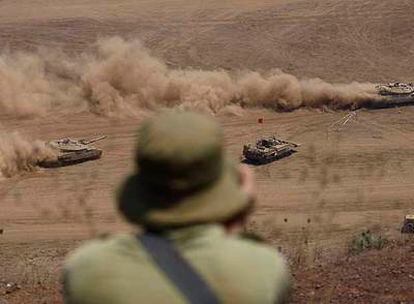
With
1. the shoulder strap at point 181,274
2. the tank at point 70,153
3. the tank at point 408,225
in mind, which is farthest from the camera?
the tank at point 70,153

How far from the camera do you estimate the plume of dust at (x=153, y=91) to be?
1152 inches

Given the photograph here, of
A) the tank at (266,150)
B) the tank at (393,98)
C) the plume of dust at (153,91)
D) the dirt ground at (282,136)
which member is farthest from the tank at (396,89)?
the tank at (266,150)

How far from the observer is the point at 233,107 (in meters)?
29.2

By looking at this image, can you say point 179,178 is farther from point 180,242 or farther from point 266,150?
point 266,150

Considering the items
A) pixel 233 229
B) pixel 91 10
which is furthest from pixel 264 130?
pixel 233 229

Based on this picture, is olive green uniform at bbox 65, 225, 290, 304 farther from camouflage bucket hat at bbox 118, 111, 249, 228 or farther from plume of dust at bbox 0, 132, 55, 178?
plume of dust at bbox 0, 132, 55, 178

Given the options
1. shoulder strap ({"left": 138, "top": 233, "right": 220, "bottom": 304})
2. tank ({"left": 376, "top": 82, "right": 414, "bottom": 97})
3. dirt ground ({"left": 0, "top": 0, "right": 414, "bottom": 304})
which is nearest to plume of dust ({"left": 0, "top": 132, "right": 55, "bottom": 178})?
dirt ground ({"left": 0, "top": 0, "right": 414, "bottom": 304})

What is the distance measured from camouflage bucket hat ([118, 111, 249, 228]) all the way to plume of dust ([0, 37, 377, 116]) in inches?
1014

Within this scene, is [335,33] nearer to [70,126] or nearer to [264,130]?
[264,130]

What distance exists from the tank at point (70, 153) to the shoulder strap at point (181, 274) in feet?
73.2

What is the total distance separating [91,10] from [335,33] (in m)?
11.4

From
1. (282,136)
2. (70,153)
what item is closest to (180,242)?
(70,153)

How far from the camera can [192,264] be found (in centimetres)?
273

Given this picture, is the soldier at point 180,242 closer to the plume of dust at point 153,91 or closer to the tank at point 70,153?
the tank at point 70,153
